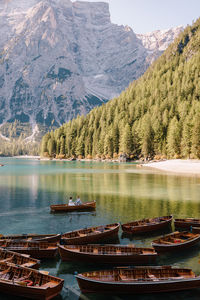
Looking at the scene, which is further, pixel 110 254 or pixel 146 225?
pixel 146 225

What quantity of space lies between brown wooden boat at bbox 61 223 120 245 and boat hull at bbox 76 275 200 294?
654 cm

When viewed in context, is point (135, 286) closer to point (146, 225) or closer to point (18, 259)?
point (18, 259)

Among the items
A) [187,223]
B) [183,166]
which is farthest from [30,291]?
[183,166]

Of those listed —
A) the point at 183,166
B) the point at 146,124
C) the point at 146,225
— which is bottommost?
the point at 146,225

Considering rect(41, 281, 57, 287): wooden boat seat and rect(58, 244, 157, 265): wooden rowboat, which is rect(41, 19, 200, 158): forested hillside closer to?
rect(58, 244, 157, 265): wooden rowboat

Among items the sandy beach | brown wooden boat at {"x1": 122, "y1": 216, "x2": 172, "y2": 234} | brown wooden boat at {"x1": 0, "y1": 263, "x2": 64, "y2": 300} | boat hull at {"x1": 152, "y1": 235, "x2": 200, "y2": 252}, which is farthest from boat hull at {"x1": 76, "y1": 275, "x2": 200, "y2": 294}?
the sandy beach

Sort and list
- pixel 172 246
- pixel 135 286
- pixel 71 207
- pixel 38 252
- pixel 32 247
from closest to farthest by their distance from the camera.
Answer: pixel 135 286 < pixel 38 252 < pixel 32 247 < pixel 172 246 < pixel 71 207

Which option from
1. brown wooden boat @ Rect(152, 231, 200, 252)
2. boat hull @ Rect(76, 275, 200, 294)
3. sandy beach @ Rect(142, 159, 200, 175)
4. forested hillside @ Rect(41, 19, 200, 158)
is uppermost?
forested hillside @ Rect(41, 19, 200, 158)

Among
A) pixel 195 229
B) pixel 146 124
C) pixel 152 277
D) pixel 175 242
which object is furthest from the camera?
pixel 146 124

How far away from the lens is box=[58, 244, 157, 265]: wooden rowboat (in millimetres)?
19062

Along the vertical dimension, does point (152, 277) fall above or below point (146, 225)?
below

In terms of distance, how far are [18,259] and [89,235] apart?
6.91 meters

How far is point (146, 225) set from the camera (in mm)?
26750

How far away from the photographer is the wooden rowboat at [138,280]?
15.2 metres
